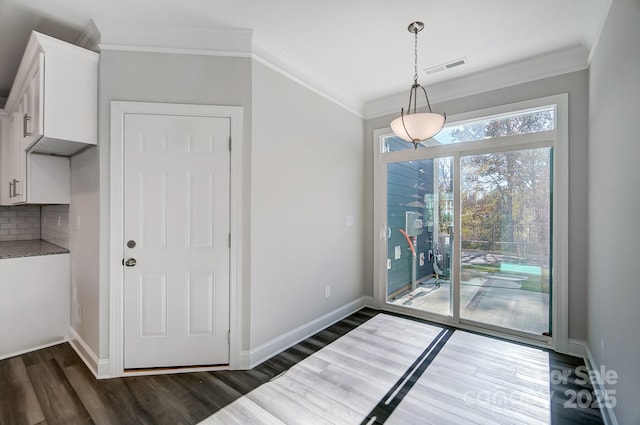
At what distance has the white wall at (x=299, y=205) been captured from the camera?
8.41ft

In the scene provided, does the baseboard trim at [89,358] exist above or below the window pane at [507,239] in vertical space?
below

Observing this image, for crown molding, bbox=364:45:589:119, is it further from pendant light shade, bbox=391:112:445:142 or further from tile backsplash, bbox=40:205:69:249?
tile backsplash, bbox=40:205:69:249

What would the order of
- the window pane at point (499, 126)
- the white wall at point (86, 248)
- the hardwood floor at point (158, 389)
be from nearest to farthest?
the hardwood floor at point (158, 389)
the white wall at point (86, 248)
the window pane at point (499, 126)

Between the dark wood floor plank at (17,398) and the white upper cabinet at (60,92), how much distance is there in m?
1.91

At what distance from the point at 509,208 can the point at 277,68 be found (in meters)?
2.80

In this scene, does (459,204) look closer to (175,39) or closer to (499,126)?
(499,126)

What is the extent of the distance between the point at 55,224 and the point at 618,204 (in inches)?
204

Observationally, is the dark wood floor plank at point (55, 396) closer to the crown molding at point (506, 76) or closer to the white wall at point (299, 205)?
the white wall at point (299, 205)

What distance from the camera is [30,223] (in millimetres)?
3859

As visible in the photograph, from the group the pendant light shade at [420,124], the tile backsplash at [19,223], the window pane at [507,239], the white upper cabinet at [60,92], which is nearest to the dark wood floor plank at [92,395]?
the white upper cabinet at [60,92]

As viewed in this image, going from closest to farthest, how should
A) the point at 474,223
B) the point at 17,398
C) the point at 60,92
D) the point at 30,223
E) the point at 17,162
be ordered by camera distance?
the point at 17,398 < the point at 60,92 < the point at 17,162 < the point at 474,223 < the point at 30,223

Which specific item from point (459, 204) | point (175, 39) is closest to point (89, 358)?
point (175, 39)

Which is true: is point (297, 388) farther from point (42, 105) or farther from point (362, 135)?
point (362, 135)

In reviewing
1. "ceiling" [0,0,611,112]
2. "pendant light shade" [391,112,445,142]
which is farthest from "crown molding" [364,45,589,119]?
"pendant light shade" [391,112,445,142]
